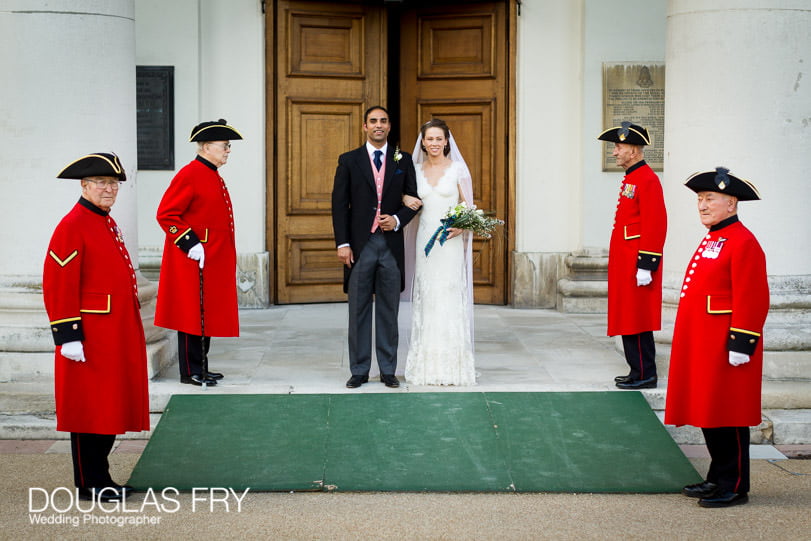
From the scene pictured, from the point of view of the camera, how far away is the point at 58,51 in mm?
7551

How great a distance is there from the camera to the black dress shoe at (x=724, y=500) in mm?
5746

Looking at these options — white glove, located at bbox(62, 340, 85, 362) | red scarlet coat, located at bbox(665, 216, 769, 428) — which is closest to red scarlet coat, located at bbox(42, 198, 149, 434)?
white glove, located at bbox(62, 340, 85, 362)

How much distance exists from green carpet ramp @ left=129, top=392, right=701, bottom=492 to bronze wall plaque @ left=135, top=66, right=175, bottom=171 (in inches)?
176

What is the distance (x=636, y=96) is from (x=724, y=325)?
5.75 metres

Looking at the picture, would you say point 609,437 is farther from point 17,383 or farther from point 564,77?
point 564,77

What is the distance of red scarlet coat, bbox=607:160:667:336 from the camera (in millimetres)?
7359

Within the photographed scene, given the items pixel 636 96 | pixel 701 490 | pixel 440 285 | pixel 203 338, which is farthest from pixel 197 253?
pixel 636 96

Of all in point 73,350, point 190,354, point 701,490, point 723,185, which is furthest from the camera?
point 190,354

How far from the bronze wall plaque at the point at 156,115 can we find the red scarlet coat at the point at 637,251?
5.11 m

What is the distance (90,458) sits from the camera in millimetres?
5781

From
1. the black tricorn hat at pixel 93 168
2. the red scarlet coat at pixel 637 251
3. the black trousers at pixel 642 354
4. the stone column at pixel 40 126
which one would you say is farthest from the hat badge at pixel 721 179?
the stone column at pixel 40 126

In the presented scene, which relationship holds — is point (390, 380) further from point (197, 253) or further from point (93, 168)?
point (93, 168)

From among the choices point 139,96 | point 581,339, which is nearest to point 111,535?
point 581,339

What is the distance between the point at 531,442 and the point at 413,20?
6.07 metres
